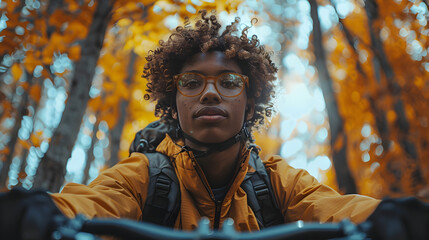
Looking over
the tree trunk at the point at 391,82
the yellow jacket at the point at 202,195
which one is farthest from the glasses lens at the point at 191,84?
the tree trunk at the point at 391,82

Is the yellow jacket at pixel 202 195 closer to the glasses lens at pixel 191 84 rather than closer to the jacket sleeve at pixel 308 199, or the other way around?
the jacket sleeve at pixel 308 199

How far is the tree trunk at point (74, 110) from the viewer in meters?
2.78

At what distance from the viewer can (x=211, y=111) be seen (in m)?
2.29

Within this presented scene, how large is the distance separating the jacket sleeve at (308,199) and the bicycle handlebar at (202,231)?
54cm

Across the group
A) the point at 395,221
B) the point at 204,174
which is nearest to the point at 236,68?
the point at 204,174

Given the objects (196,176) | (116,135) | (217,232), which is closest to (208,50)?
(196,176)

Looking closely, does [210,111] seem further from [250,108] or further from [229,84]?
[250,108]

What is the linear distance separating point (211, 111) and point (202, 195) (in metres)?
0.64

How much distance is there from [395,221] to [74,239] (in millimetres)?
1021

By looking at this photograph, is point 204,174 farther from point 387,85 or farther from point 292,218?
point 387,85

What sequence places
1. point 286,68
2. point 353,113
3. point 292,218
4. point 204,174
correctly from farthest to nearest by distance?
point 286,68
point 353,113
point 204,174
point 292,218

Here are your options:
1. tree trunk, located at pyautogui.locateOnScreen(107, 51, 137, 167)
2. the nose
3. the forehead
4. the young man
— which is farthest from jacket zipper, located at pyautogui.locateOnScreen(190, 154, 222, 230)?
tree trunk, located at pyautogui.locateOnScreen(107, 51, 137, 167)

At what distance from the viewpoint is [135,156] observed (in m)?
2.45

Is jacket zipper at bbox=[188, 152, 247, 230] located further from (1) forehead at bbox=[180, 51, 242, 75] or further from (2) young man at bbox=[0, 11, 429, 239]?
(1) forehead at bbox=[180, 51, 242, 75]
